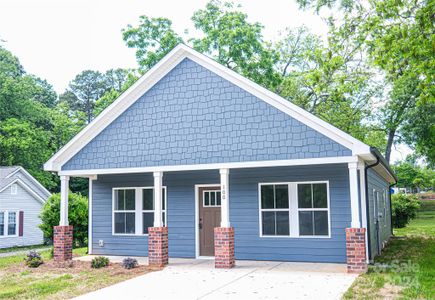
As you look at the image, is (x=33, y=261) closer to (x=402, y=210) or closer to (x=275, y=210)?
(x=275, y=210)

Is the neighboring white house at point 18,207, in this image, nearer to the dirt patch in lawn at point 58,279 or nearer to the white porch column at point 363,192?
the dirt patch in lawn at point 58,279

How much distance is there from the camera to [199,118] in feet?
40.4

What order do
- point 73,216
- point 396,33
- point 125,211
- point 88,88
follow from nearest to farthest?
point 396,33 → point 125,211 → point 73,216 → point 88,88

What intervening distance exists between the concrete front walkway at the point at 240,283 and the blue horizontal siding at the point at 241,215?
67 centimetres

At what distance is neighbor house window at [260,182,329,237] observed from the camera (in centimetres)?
1217

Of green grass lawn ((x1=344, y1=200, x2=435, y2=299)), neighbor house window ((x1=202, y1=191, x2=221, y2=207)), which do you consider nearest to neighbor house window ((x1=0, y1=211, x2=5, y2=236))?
neighbor house window ((x1=202, y1=191, x2=221, y2=207))

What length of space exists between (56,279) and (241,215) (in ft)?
17.0

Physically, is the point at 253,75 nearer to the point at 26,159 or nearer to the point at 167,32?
the point at 167,32

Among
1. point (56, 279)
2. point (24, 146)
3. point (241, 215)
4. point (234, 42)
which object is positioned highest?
point (234, 42)

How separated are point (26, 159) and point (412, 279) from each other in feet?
98.2

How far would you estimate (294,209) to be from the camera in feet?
40.9

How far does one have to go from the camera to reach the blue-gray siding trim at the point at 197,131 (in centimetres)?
1127

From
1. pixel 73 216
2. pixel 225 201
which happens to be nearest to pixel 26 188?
pixel 73 216

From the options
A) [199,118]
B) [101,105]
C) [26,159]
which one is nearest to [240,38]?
[101,105]
